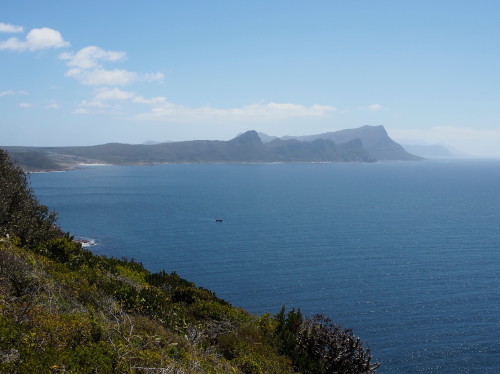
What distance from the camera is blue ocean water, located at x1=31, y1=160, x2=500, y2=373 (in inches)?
1694

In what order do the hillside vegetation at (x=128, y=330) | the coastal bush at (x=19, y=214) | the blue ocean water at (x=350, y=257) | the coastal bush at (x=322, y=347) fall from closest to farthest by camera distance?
the hillside vegetation at (x=128, y=330) < the coastal bush at (x=322, y=347) < the coastal bush at (x=19, y=214) < the blue ocean water at (x=350, y=257)

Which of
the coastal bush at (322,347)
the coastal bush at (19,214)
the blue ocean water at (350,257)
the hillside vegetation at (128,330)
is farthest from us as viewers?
the blue ocean water at (350,257)

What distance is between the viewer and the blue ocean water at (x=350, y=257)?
141 ft

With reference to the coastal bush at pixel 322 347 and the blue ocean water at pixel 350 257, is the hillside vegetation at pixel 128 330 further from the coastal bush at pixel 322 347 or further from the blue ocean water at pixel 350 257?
the blue ocean water at pixel 350 257

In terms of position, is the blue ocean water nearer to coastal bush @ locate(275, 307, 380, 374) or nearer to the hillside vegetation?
coastal bush @ locate(275, 307, 380, 374)

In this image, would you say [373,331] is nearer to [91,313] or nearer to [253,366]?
[253,366]

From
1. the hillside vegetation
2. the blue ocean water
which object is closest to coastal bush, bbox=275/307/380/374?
the hillside vegetation

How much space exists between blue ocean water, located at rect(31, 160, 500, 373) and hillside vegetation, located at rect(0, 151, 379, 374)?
79.0ft

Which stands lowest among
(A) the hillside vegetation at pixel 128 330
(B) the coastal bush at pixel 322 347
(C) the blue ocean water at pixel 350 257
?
(C) the blue ocean water at pixel 350 257

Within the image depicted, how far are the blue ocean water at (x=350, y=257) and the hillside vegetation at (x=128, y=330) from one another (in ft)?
79.0

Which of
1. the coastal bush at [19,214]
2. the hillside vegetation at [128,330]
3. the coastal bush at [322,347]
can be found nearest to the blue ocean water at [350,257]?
the coastal bush at [322,347]

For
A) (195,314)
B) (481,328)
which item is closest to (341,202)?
(481,328)

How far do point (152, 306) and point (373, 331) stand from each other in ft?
112

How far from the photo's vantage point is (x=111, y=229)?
9331 centimetres
